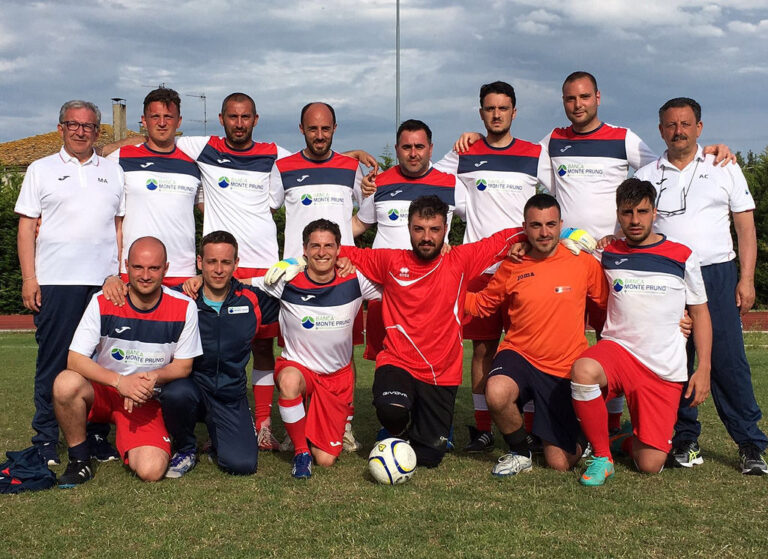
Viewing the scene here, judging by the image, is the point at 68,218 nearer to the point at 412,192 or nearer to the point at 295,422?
the point at 295,422

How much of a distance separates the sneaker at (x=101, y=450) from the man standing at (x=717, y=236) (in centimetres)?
379

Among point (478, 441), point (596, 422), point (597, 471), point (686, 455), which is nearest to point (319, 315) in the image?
point (478, 441)

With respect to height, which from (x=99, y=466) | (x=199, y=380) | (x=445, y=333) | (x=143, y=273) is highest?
(x=143, y=273)

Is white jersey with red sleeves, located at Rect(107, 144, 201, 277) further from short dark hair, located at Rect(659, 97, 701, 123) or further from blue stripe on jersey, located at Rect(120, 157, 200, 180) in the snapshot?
short dark hair, located at Rect(659, 97, 701, 123)

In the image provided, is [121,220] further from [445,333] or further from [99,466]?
[445,333]

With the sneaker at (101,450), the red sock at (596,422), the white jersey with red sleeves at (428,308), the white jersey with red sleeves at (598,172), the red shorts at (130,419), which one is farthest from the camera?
the white jersey with red sleeves at (598,172)

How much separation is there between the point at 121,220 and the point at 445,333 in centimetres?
249

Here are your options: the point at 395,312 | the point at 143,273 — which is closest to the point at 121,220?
the point at 143,273

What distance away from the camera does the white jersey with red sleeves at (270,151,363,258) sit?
5516mm

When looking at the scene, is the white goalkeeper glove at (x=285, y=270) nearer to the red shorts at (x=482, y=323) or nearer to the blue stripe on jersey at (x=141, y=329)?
the blue stripe on jersey at (x=141, y=329)

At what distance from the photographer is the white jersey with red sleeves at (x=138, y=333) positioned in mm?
4461

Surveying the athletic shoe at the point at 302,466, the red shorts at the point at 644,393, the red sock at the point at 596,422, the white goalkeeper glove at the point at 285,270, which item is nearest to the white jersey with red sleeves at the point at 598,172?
the red shorts at the point at 644,393

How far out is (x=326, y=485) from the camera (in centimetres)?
427

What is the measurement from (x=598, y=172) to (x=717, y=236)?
93 centimetres
